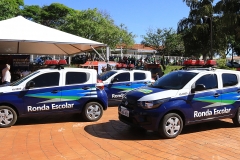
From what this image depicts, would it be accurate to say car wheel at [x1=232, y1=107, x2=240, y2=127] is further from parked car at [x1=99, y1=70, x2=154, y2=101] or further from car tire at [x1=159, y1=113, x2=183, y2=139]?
parked car at [x1=99, y1=70, x2=154, y2=101]

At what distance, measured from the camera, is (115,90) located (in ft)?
36.0

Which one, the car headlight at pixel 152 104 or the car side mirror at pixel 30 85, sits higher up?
the car side mirror at pixel 30 85

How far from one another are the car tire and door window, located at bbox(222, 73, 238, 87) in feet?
5.84

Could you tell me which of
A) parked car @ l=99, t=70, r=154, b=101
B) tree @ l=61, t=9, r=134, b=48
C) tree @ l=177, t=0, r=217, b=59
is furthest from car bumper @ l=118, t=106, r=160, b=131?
tree @ l=177, t=0, r=217, b=59

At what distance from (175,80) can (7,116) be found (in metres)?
4.45

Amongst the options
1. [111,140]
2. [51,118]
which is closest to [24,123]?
[51,118]

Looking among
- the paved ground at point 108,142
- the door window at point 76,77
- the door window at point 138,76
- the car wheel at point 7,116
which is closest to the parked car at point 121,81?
the door window at point 138,76

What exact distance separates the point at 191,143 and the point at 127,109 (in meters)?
1.62

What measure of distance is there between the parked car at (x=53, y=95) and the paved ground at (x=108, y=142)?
39 centimetres

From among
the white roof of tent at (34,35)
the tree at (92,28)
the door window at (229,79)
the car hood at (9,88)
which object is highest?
the tree at (92,28)

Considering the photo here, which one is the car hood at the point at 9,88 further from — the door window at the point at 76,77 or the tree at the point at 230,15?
the tree at the point at 230,15

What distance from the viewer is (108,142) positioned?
595cm

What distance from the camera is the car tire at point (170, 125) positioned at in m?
6.07

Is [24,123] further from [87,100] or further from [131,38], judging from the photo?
[131,38]
